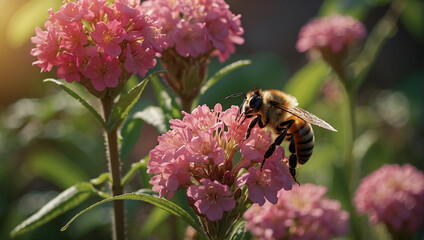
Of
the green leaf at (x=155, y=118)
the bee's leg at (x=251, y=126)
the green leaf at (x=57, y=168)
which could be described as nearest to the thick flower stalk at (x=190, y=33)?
the green leaf at (x=155, y=118)

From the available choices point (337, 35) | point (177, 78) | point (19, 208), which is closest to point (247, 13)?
point (337, 35)

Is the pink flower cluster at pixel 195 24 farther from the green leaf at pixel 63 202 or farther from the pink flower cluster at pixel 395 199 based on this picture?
the pink flower cluster at pixel 395 199

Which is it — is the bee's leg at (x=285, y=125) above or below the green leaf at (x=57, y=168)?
below

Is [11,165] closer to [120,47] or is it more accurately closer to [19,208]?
[19,208]

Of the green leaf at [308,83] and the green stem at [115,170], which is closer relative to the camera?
the green stem at [115,170]

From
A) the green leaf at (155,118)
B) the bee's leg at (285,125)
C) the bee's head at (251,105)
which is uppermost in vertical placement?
the green leaf at (155,118)

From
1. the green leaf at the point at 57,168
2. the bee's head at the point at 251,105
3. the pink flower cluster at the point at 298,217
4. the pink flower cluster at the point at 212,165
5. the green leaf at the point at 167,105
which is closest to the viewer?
the pink flower cluster at the point at 212,165

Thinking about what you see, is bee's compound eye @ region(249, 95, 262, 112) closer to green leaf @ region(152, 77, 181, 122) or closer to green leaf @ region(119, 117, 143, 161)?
green leaf @ region(152, 77, 181, 122)

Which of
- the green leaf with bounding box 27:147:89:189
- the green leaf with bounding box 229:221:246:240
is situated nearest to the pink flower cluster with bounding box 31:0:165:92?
the green leaf with bounding box 229:221:246:240
